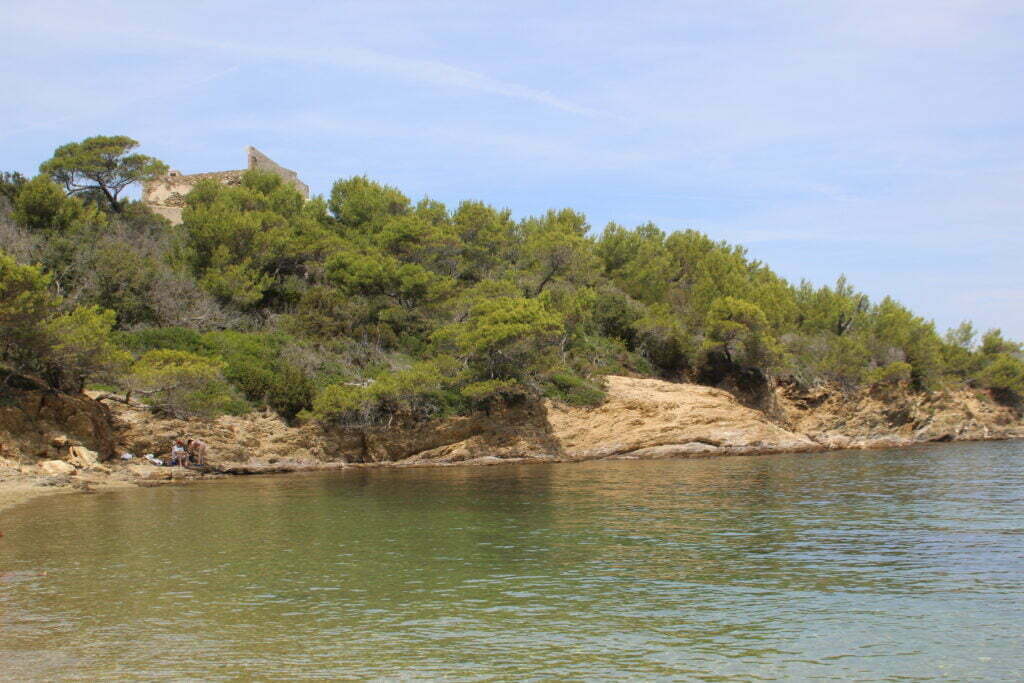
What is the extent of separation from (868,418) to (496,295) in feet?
76.9

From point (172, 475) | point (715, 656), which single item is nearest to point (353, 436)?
point (172, 475)

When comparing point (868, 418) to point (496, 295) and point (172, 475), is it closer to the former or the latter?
point (496, 295)

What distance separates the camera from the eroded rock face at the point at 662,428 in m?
36.9

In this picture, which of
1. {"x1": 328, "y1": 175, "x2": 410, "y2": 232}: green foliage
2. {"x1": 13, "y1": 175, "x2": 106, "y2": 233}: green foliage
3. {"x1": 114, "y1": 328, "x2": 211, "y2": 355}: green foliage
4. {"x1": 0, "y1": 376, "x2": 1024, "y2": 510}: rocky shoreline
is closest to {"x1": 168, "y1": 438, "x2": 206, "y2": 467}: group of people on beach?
{"x1": 0, "y1": 376, "x2": 1024, "y2": 510}: rocky shoreline

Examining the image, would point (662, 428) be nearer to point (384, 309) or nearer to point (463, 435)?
point (463, 435)

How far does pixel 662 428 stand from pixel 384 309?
15.0m

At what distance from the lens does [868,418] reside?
49.2 metres

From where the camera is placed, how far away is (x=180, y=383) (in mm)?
30000

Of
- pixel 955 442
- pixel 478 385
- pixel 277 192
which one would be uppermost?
pixel 277 192

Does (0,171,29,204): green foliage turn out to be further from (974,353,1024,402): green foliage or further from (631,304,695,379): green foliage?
(974,353,1024,402): green foliage

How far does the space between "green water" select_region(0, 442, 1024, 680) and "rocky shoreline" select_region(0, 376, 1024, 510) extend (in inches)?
234

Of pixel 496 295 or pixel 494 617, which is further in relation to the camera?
pixel 496 295

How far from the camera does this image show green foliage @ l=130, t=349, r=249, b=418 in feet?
95.8

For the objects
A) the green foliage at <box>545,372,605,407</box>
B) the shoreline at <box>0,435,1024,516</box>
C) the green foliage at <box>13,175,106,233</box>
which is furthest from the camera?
the green foliage at <box>13,175,106,233</box>
